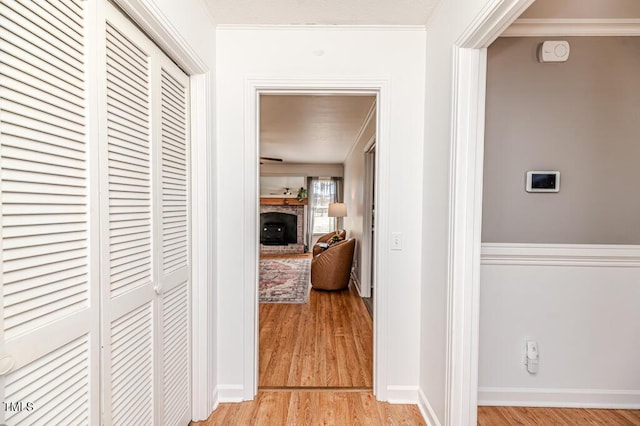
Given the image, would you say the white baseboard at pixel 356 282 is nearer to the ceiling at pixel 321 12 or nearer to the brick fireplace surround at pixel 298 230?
the brick fireplace surround at pixel 298 230

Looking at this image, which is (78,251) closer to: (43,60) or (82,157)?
(82,157)

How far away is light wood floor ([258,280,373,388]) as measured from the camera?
2361mm

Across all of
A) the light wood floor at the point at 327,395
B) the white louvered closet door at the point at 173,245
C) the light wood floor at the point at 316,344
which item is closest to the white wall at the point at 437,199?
the light wood floor at the point at 327,395

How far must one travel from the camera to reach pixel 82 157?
3.27 feet

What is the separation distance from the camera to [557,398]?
2.06 metres

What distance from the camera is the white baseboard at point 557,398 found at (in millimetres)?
2051

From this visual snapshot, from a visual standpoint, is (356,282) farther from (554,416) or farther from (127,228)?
(127,228)

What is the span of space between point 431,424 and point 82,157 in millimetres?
2121

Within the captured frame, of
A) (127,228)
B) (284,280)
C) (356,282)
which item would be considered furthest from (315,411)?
(284,280)

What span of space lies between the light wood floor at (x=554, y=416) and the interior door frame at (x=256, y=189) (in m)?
0.66

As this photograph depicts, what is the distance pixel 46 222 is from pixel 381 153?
1.69 meters

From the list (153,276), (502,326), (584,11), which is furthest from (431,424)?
(584,11)

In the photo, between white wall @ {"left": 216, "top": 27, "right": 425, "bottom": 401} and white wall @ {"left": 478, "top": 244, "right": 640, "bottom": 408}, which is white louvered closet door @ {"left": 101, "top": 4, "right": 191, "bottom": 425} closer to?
white wall @ {"left": 216, "top": 27, "right": 425, "bottom": 401}

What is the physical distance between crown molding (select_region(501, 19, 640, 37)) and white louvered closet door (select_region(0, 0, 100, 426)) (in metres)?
2.25
